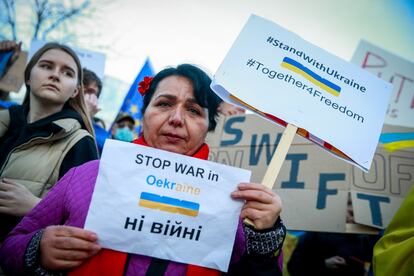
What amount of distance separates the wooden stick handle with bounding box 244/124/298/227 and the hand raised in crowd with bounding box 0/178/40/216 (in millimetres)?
1086

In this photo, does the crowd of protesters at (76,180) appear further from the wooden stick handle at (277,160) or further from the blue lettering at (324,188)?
the blue lettering at (324,188)

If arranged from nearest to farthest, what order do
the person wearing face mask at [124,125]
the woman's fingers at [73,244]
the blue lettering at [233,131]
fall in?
the woman's fingers at [73,244]
the blue lettering at [233,131]
the person wearing face mask at [124,125]

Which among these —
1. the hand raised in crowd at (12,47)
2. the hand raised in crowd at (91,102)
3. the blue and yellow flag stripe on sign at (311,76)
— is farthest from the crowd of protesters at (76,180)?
the hand raised in crowd at (12,47)

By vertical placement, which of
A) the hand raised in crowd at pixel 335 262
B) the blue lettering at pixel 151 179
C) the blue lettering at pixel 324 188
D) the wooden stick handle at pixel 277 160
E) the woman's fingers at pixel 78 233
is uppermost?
the blue lettering at pixel 324 188

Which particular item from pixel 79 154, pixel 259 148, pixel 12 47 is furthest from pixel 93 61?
pixel 79 154

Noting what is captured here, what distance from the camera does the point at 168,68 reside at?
1477mm

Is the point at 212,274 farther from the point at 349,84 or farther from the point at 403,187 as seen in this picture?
the point at 403,187

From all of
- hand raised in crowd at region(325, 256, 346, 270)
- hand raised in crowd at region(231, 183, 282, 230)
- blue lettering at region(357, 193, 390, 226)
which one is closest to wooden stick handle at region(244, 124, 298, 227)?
hand raised in crowd at region(231, 183, 282, 230)

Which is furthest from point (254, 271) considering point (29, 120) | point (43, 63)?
point (43, 63)

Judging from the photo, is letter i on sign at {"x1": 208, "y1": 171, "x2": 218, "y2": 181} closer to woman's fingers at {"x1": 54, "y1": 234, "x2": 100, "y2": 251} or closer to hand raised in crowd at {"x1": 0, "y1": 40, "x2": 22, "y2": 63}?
woman's fingers at {"x1": 54, "y1": 234, "x2": 100, "y2": 251}

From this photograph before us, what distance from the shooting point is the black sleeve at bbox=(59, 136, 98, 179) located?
1662mm

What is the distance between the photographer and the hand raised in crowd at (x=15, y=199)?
1.49m

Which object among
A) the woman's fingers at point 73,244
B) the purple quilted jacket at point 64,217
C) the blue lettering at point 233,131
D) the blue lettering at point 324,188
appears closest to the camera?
the woman's fingers at point 73,244

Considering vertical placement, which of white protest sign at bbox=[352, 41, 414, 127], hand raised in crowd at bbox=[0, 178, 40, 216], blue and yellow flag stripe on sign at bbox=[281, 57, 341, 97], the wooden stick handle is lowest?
hand raised in crowd at bbox=[0, 178, 40, 216]
